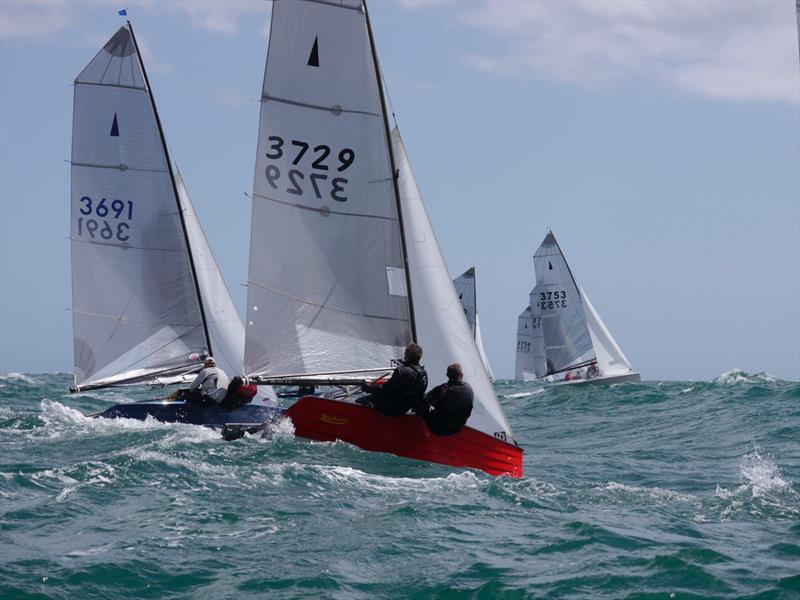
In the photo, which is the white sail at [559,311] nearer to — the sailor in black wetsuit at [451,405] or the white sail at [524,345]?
the white sail at [524,345]

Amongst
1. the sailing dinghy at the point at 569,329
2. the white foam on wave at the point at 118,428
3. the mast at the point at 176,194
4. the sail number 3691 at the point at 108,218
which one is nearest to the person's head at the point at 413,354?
the white foam on wave at the point at 118,428

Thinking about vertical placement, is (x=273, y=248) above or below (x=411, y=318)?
above

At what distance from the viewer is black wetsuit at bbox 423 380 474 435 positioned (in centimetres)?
1353

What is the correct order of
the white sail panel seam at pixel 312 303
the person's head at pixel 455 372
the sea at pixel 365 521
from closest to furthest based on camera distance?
the sea at pixel 365 521, the person's head at pixel 455 372, the white sail panel seam at pixel 312 303

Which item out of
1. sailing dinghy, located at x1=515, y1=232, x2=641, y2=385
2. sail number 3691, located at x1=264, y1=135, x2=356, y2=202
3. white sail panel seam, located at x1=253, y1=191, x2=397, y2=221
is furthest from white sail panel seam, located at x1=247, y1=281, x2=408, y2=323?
sailing dinghy, located at x1=515, y1=232, x2=641, y2=385

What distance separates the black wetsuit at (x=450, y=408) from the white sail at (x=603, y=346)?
1155 inches

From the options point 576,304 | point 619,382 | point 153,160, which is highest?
point 153,160

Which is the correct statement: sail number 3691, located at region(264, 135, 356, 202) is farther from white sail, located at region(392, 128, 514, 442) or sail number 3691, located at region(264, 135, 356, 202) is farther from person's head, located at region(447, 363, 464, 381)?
person's head, located at region(447, 363, 464, 381)

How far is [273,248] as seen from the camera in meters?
15.4

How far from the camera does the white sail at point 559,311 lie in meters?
42.7

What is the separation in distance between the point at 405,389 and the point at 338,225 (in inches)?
114

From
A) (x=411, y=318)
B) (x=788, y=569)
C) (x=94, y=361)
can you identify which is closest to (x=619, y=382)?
(x=94, y=361)

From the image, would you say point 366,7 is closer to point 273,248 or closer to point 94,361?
point 273,248

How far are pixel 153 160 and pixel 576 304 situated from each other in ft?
A: 83.5
